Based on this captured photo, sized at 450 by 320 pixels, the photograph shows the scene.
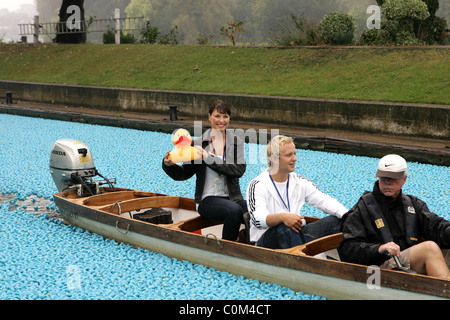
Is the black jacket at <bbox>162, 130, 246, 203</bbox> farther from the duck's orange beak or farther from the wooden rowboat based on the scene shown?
the wooden rowboat

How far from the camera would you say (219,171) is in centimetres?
607

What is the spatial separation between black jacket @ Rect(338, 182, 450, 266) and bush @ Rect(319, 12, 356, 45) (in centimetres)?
1586

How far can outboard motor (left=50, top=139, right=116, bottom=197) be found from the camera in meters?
7.80

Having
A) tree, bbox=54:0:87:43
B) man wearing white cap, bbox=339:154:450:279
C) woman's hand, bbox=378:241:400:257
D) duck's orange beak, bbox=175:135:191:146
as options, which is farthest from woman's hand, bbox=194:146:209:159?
tree, bbox=54:0:87:43

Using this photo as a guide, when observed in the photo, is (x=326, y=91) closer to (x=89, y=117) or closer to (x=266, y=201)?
(x=89, y=117)

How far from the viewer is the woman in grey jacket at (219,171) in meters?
6.00

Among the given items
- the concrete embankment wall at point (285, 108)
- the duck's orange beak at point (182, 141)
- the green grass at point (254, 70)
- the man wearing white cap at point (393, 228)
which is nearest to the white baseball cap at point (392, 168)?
the man wearing white cap at point (393, 228)

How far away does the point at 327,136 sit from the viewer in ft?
43.6

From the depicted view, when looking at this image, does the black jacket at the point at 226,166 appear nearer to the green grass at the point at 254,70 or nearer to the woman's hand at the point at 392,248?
the woman's hand at the point at 392,248

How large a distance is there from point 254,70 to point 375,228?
15289 mm

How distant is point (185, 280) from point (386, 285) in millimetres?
2080

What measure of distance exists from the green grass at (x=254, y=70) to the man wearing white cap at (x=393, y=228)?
9.62m

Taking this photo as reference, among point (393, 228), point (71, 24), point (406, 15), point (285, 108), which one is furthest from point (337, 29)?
point (393, 228)

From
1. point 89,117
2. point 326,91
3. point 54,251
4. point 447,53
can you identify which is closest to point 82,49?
point 89,117
